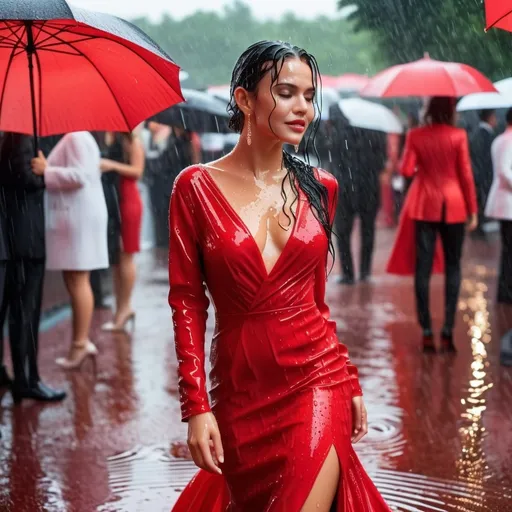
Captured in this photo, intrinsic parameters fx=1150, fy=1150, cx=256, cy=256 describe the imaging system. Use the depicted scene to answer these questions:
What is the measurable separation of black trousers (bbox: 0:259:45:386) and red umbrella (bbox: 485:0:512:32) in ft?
12.4

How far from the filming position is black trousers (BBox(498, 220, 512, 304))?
11.2m

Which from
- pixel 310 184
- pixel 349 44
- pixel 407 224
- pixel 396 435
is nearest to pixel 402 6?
pixel 407 224

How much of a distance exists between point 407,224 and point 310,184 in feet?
19.4

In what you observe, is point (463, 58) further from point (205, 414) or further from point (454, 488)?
point (205, 414)

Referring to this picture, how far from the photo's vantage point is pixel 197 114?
10859 mm

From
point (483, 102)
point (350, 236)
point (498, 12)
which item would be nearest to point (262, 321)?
point (498, 12)

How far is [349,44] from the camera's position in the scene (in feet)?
161

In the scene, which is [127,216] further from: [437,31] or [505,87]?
[437,31]

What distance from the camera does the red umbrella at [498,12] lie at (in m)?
5.14

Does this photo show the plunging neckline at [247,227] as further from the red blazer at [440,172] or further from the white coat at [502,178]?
the white coat at [502,178]

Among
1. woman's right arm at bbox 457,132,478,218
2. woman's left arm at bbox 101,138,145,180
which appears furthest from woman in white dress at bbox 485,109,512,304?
woman's left arm at bbox 101,138,145,180

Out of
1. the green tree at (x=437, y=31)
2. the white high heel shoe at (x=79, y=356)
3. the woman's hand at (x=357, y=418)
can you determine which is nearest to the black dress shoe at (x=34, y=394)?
the white high heel shoe at (x=79, y=356)

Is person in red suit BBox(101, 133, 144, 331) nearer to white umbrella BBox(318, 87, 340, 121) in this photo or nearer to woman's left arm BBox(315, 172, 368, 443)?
white umbrella BBox(318, 87, 340, 121)

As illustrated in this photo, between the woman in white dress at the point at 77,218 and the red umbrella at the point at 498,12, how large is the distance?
3807 mm
